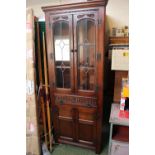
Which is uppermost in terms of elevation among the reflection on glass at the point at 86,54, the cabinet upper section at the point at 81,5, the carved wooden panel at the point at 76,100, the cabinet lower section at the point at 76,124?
the cabinet upper section at the point at 81,5

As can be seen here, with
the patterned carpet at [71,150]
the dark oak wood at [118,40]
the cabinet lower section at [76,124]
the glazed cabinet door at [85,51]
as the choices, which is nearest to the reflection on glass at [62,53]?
the glazed cabinet door at [85,51]

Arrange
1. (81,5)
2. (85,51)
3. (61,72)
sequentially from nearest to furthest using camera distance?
(81,5)
(85,51)
(61,72)

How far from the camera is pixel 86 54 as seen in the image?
1874 millimetres

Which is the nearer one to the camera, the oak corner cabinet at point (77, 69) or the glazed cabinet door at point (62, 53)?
the oak corner cabinet at point (77, 69)

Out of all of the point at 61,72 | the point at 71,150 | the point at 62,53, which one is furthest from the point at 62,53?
the point at 71,150

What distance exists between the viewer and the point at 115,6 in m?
2.28

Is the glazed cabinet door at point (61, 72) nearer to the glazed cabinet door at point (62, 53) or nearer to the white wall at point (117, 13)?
the glazed cabinet door at point (62, 53)

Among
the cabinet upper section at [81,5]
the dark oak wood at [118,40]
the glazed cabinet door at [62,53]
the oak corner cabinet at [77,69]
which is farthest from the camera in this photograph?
the dark oak wood at [118,40]

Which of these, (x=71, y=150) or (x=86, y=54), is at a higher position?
(x=86, y=54)

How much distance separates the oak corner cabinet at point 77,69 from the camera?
1.74m

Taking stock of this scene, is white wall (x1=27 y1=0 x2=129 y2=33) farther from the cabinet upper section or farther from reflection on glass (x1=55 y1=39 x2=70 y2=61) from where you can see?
reflection on glass (x1=55 y1=39 x2=70 y2=61)

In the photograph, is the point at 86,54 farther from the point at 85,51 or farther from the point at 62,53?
the point at 62,53

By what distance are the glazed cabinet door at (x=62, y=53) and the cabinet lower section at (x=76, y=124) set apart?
0.93 ft
